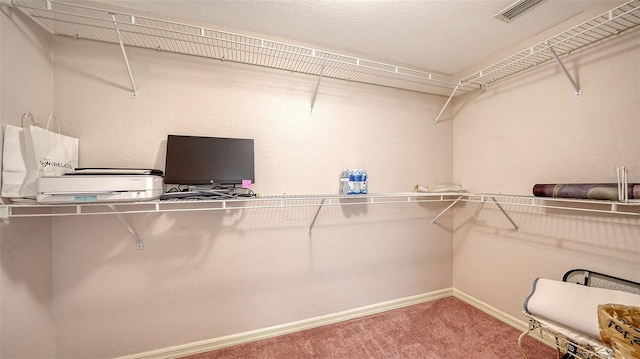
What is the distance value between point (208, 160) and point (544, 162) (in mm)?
2288

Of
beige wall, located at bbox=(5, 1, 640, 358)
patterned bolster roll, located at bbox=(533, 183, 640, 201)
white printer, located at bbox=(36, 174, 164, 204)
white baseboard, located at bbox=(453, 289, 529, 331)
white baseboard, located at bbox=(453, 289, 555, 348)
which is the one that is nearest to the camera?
white printer, located at bbox=(36, 174, 164, 204)

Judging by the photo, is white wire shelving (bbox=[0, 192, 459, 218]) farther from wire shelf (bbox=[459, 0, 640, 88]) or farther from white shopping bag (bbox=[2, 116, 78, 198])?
wire shelf (bbox=[459, 0, 640, 88])

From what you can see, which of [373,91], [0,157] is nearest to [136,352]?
[0,157]

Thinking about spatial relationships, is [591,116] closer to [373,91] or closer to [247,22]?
[373,91]

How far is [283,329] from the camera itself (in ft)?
5.56

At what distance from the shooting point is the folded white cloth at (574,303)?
102 cm

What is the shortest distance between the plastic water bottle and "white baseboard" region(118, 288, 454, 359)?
1.00 m

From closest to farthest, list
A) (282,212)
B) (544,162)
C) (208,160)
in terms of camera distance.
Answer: (208,160) < (544,162) < (282,212)

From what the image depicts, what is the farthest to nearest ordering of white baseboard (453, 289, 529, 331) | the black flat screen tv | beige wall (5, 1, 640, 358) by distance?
1. white baseboard (453, 289, 529, 331)
2. the black flat screen tv
3. beige wall (5, 1, 640, 358)

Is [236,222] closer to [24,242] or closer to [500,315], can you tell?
[24,242]

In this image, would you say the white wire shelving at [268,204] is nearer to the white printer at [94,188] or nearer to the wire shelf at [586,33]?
the white printer at [94,188]

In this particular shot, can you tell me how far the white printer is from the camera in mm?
1004

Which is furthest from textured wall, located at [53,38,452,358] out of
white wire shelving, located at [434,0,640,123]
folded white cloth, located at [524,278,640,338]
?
folded white cloth, located at [524,278,640,338]

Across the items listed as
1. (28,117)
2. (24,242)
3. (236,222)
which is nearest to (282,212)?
(236,222)
